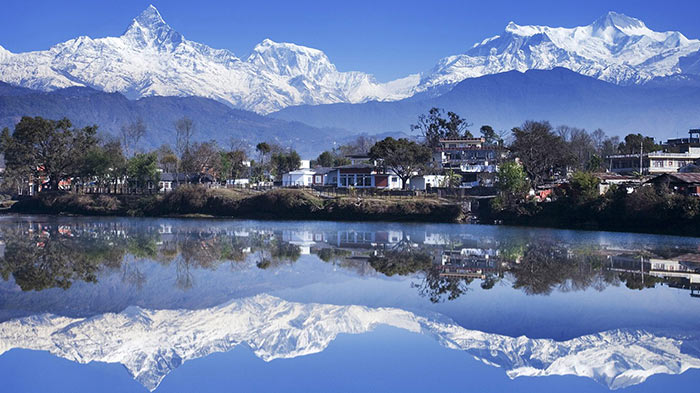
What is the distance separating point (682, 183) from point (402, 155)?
2813 centimetres

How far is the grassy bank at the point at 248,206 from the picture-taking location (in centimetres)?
5991

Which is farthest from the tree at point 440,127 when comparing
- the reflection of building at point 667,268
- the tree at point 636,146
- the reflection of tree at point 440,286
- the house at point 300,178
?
the reflection of tree at point 440,286

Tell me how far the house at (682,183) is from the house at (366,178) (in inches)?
1226

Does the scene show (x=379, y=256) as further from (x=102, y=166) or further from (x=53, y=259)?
(x=102, y=166)

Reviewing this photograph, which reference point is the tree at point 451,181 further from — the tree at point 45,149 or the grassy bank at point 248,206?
the tree at point 45,149

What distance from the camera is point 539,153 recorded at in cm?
7225

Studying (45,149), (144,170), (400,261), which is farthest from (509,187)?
(45,149)

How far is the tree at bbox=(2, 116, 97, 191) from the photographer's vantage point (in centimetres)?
7506

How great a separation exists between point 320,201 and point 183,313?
40.7 meters

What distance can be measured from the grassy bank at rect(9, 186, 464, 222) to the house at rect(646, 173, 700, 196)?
Answer: 593 inches

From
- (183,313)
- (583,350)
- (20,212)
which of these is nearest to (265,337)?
(183,313)

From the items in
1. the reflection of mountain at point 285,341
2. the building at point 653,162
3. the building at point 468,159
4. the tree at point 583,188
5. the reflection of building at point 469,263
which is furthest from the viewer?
the building at point 468,159

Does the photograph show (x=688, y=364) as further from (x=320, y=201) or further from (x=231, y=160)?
(x=231, y=160)

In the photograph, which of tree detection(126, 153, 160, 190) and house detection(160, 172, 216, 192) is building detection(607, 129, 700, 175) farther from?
tree detection(126, 153, 160, 190)
